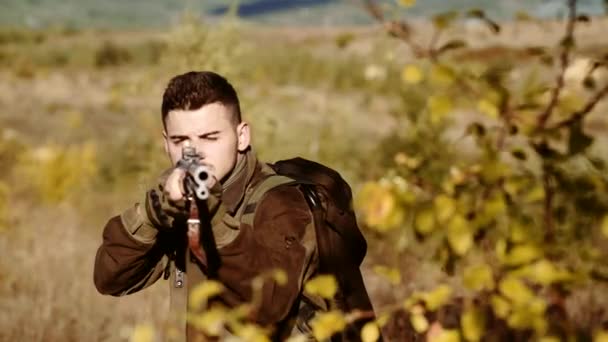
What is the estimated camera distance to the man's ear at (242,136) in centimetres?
299

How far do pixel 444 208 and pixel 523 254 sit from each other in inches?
6.1

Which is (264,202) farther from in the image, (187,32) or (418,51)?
(187,32)

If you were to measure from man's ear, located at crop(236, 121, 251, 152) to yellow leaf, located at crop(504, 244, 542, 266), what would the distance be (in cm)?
133

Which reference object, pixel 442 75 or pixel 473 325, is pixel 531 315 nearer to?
pixel 473 325

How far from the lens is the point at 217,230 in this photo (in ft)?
7.83

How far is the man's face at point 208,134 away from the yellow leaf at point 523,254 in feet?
3.93

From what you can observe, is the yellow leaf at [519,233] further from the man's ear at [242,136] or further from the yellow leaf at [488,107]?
the man's ear at [242,136]

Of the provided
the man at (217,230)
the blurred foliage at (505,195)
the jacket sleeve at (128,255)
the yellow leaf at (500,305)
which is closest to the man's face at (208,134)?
the man at (217,230)

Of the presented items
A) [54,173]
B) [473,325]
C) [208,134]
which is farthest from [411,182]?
[54,173]

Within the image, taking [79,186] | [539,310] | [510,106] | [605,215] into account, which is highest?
[510,106]

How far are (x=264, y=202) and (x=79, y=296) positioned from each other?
3.17 metres

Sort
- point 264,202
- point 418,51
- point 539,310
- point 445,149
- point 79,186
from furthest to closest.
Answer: point 79,186 → point 445,149 → point 264,202 → point 418,51 → point 539,310

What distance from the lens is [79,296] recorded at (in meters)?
5.68

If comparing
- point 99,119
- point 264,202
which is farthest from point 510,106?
point 99,119
